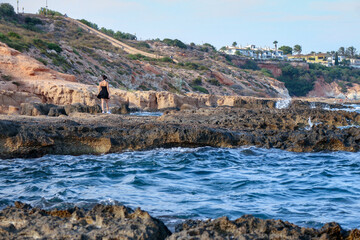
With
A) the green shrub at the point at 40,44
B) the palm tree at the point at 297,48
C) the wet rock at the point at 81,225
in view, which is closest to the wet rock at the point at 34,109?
the wet rock at the point at 81,225

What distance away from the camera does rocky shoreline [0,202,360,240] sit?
3574 millimetres

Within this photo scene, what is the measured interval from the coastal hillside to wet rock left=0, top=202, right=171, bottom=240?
29329mm

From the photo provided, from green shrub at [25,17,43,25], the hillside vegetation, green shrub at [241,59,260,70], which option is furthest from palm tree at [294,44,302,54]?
green shrub at [25,17,43,25]

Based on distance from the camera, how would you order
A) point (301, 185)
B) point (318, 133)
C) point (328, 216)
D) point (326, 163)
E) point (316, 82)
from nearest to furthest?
point (328, 216) → point (301, 185) → point (326, 163) → point (318, 133) → point (316, 82)

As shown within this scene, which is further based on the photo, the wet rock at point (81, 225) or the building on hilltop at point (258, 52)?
the building on hilltop at point (258, 52)

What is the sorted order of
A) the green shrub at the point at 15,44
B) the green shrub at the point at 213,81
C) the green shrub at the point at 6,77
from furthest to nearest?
the green shrub at the point at 213,81
the green shrub at the point at 15,44
the green shrub at the point at 6,77

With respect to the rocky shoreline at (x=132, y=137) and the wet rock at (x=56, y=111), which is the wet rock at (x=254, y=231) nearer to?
the rocky shoreline at (x=132, y=137)

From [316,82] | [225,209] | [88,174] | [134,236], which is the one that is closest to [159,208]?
[225,209]

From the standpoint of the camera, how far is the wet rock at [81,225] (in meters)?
3.55

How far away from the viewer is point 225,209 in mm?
5668

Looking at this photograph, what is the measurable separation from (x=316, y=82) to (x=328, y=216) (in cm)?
8393

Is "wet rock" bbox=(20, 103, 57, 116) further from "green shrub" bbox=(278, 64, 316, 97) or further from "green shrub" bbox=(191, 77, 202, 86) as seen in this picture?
"green shrub" bbox=(278, 64, 316, 97)

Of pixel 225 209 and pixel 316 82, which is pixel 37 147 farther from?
pixel 316 82

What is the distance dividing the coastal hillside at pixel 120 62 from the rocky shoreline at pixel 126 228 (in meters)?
29.4
